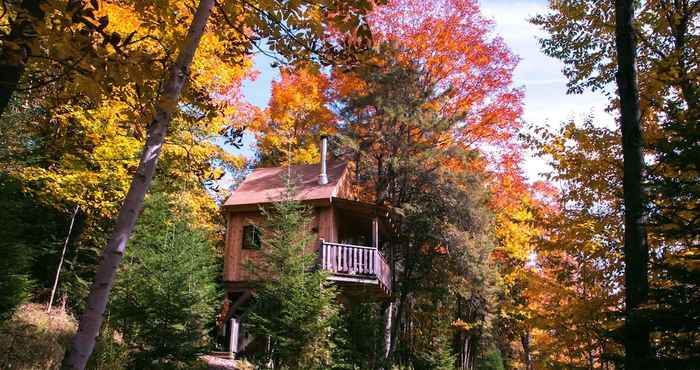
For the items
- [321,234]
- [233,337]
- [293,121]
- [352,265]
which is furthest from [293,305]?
[293,121]

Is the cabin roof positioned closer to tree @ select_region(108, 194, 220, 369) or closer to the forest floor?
tree @ select_region(108, 194, 220, 369)

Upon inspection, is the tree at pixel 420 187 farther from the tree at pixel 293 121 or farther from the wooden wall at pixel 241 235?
the tree at pixel 293 121

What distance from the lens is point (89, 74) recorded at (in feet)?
9.20

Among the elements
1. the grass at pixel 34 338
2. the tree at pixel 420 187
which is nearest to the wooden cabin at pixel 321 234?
the tree at pixel 420 187

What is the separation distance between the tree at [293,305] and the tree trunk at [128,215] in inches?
333

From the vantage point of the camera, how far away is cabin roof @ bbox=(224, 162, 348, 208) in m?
15.9

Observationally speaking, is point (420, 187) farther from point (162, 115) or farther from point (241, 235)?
point (162, 115)

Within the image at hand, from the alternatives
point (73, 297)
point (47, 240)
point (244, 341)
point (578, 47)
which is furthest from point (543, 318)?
point (47, 240)

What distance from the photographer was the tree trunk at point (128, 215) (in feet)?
9.71

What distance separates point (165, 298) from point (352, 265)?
210 inches

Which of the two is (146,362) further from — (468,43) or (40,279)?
(468,43)

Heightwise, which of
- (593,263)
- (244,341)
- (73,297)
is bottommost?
(244,341)

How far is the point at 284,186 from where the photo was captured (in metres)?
16.0

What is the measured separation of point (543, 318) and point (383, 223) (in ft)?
24.2
